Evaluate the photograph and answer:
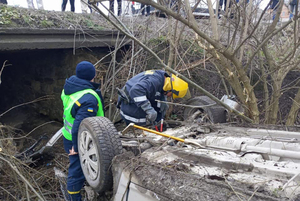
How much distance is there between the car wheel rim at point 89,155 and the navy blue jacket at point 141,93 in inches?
48.3

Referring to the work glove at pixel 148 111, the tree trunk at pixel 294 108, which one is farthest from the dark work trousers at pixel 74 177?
the tree trunk at pixel 294 108

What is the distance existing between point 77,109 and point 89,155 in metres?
0.66

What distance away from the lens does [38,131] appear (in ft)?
22.5

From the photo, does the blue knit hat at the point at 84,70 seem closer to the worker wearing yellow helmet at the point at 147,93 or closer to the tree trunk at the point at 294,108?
the worker wearing yellow helmet at the point at 147,93

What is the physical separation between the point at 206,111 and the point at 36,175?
3.26 m

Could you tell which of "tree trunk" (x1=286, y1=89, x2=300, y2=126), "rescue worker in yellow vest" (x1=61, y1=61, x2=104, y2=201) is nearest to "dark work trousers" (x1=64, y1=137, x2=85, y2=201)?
"rescue worker in yellow vest" (x1=61, y1=61, x2=104, y2=201)

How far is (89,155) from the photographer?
2.80m

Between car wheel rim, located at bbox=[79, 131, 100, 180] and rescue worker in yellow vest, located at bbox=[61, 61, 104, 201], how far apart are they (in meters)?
0.27

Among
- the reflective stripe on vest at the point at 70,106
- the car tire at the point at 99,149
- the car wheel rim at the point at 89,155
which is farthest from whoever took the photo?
the reflective stripe on vest at the point at 70,106

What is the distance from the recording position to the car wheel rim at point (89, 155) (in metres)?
2.70

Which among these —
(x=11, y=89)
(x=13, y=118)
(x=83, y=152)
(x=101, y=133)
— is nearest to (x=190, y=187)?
(x=101, y=133)

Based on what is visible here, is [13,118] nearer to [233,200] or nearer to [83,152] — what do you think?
[83,152]

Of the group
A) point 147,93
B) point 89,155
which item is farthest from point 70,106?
point 147,93

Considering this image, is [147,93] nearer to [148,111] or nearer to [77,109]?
[148,111]
